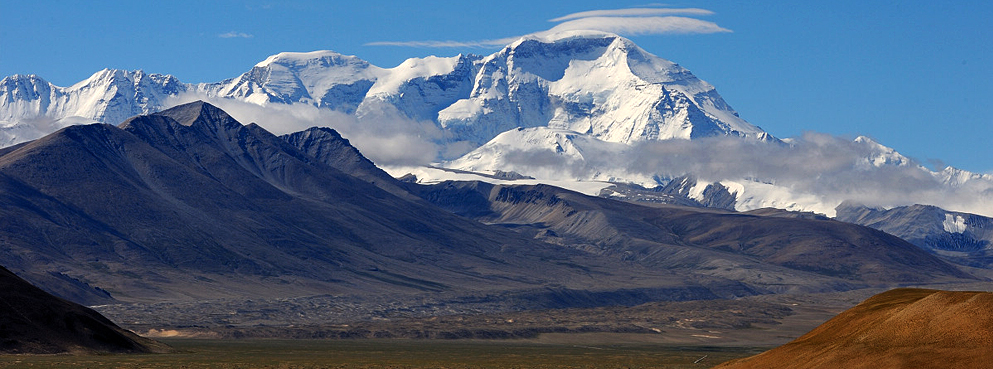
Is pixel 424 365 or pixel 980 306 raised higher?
pixel 980 306

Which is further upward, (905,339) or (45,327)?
(905,339)

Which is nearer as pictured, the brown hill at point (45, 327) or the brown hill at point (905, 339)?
the brown hill at point (905, 339)

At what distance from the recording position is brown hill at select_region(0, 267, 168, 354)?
118 meters

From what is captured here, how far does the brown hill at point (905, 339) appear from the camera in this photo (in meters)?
53.3

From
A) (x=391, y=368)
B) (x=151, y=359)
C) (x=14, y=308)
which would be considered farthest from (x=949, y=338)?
(x=14, y=308)

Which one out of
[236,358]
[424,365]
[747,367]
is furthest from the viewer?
[236,358]

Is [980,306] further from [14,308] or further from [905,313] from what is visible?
[14,308]

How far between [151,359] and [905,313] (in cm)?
8393

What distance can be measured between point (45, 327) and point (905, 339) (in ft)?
306

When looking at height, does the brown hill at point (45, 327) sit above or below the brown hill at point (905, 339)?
below

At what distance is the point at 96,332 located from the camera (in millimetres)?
129375

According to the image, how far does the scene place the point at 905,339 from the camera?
57.1 metres

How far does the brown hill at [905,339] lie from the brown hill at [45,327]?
78370 mm

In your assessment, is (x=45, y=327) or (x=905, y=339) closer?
(x=905, y=339)
